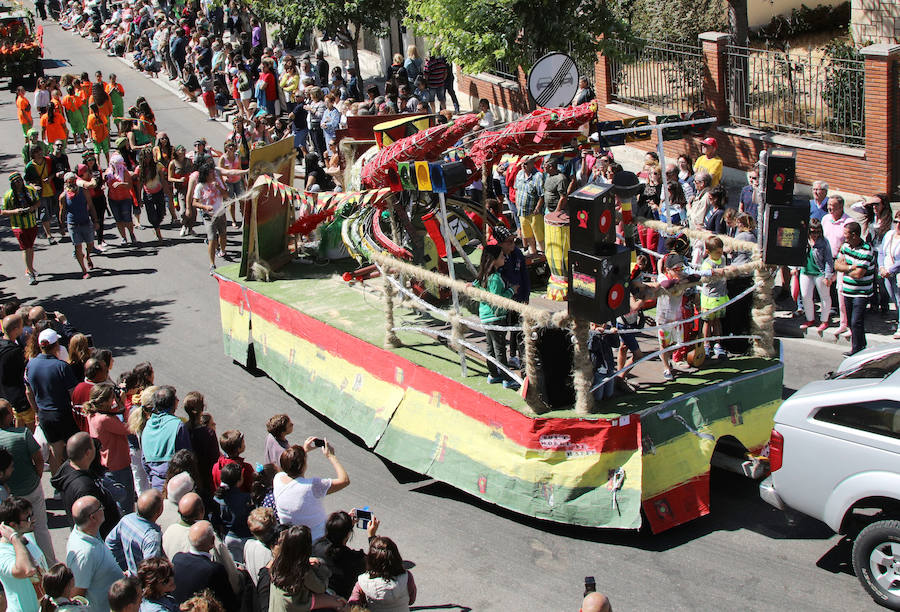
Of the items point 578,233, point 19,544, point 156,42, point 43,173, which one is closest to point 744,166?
point 578,233

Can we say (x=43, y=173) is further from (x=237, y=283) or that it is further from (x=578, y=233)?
(x=578, y=233)

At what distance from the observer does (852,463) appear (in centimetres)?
693

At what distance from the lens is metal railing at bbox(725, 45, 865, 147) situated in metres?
14.7

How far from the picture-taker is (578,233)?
7.14 m

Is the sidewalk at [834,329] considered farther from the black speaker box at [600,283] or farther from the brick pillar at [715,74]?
the brick pillar at [715,74]

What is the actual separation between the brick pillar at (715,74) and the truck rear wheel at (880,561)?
10.9 meters

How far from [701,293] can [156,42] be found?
28.8m

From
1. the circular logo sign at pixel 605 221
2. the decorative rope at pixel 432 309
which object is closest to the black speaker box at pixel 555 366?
the decorative rope at pixel 432 309

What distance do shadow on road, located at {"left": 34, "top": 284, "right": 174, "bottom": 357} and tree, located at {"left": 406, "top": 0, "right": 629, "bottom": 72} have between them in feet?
22.5

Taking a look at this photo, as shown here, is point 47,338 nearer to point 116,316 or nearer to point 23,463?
A: point 23,463

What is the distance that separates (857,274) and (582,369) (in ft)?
15.1

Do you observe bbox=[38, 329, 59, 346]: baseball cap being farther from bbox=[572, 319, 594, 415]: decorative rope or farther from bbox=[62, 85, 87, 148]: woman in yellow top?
bbox=[62, 85, 87, 148]: woman in yellow top

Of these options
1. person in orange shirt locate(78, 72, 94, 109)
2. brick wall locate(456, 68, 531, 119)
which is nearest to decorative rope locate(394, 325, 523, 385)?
brick wall locate(456, 68, 531, 119)

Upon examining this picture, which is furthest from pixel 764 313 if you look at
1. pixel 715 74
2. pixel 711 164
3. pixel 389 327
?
pixel 715 74
